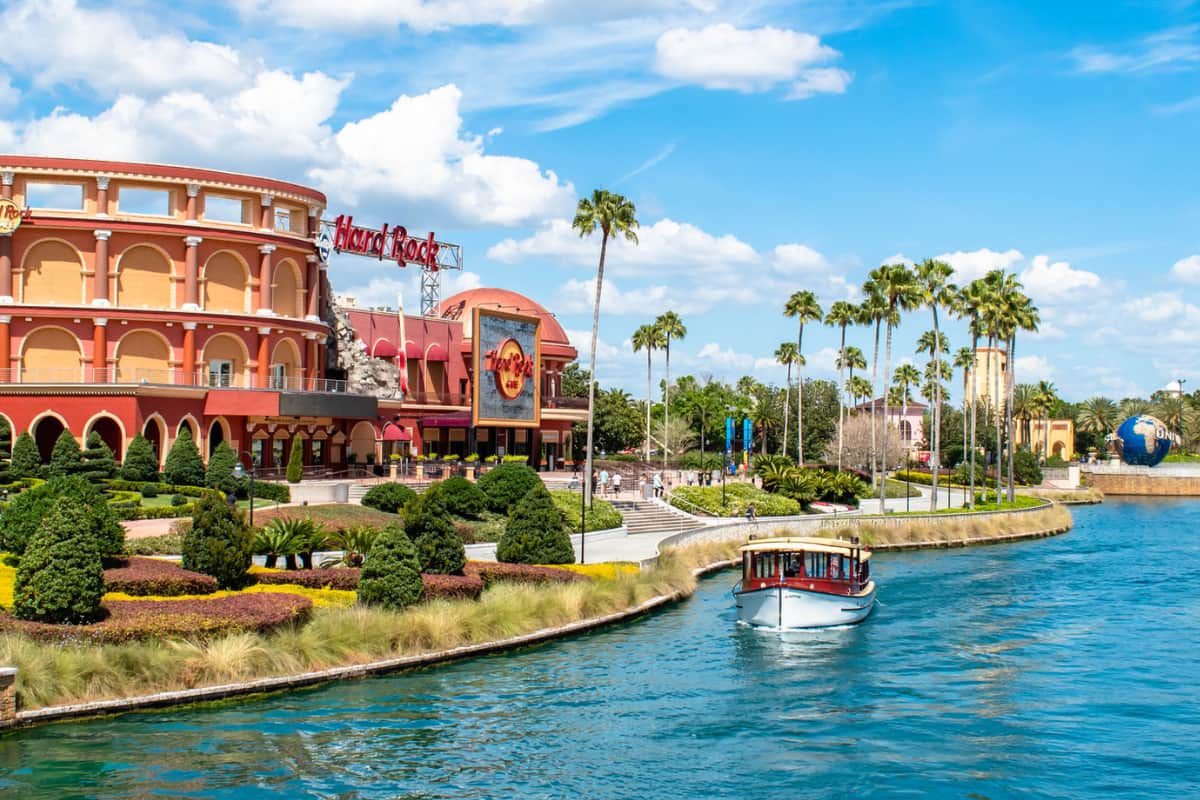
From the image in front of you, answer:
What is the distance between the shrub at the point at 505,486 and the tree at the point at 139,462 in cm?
1669

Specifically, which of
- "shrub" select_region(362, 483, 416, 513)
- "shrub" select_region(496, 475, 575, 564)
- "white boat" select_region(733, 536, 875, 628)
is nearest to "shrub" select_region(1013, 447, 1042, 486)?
"shrub" select_region(362, 483, 416, 513)

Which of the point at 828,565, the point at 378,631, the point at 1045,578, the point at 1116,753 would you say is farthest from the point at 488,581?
the point at 1045,578

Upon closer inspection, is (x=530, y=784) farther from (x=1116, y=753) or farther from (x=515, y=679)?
(x=1116, y=753)

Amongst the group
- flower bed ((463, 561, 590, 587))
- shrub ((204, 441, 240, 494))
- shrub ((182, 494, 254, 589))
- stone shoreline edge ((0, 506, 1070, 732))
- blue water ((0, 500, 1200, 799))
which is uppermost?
shrub ((204, 441, 240, 494))

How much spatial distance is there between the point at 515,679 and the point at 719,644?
8148 mm

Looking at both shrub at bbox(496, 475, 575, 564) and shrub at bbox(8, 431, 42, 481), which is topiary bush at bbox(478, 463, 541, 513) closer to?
shrub at bbox(496, 475, 575, 564)

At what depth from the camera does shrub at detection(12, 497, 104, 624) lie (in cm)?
2689

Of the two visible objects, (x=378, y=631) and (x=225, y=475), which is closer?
(x=378, y=631)

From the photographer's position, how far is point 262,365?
7119 cm

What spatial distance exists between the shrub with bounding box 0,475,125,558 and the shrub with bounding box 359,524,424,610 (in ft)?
23.6

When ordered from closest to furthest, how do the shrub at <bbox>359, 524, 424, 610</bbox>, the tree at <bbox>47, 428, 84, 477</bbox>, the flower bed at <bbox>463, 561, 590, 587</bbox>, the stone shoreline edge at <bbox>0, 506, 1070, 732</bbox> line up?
1. the stone shoreline edge at <bbox>0, 506, 1070, 732</bbox>
2. the shrub at <bbox>359, 524, 424, 610</bbox>
3. the flower bed at <bbox>463, 561, 590, 587</bbox>
4. the tree at <bbox>47, 428, 84, 477</bbox>

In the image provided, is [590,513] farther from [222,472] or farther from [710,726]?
[710,726]

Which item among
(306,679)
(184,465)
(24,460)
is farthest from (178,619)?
(24,460)

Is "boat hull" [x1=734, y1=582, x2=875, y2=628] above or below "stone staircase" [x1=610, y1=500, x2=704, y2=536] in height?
below
